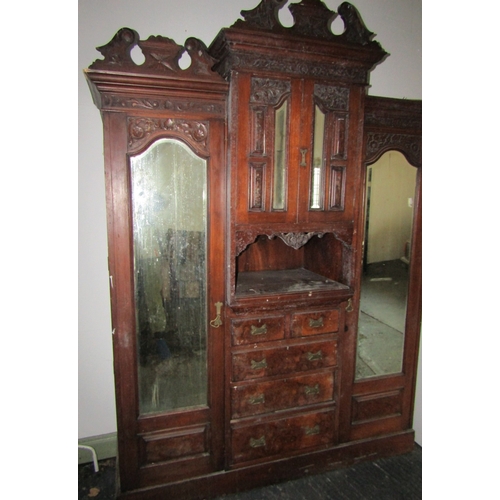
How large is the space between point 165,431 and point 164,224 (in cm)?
99

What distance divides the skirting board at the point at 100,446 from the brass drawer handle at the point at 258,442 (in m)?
0.89

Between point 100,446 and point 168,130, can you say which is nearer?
point 168,130

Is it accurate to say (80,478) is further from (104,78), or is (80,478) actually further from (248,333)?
(104,78)

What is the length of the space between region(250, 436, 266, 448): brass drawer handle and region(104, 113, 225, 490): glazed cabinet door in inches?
6.2

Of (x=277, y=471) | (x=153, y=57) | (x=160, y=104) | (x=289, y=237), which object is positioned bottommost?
(x=277, y=471)

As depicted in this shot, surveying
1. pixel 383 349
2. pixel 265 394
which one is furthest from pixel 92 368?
pixel 383 349

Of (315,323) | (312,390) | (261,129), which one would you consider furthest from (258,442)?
(261,129)

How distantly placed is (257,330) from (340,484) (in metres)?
0.99

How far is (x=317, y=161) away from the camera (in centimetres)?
164

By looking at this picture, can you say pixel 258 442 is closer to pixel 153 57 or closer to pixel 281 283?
pixel 281 283

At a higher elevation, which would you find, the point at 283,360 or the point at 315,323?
the point at 315,323

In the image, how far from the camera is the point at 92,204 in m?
1.86

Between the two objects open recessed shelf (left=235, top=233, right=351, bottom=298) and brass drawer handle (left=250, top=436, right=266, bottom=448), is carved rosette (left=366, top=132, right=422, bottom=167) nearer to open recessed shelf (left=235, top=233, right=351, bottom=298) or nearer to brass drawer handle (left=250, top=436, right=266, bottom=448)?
open recessed shelf (left=235, top=233, right=351, bottom=298)

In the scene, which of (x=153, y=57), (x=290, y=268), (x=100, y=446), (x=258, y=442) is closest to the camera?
(x=153, y=57)
